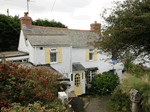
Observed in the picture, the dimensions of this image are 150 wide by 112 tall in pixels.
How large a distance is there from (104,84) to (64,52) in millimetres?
5966

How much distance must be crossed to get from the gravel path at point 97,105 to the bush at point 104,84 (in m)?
0.89

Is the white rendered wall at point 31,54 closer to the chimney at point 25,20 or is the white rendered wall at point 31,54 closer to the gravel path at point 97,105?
the chimney at point 25,20

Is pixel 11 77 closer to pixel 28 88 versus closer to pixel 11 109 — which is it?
pixel 28 88

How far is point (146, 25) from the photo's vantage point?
17.4 feet

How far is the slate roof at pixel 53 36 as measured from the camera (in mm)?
11047

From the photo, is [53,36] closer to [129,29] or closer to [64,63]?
[64,63]

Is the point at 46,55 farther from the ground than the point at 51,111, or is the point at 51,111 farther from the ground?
the point at 46,55

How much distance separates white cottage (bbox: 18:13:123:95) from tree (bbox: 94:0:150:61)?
8.59 ft

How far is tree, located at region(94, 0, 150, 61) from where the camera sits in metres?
5.38

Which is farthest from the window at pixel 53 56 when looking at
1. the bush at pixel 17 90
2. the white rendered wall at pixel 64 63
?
the bush at pixel 17 90

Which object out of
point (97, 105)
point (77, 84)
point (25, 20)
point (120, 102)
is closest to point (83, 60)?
point (77, 84)

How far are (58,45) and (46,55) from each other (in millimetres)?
1437

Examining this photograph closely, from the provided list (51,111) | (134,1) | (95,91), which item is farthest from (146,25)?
(95,91)

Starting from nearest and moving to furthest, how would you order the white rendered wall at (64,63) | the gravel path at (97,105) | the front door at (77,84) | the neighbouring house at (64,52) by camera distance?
the gravel path at (97,105), the neighbouring house at (64,52), the white rendered wall at (64,63), the front door at (77,84)
